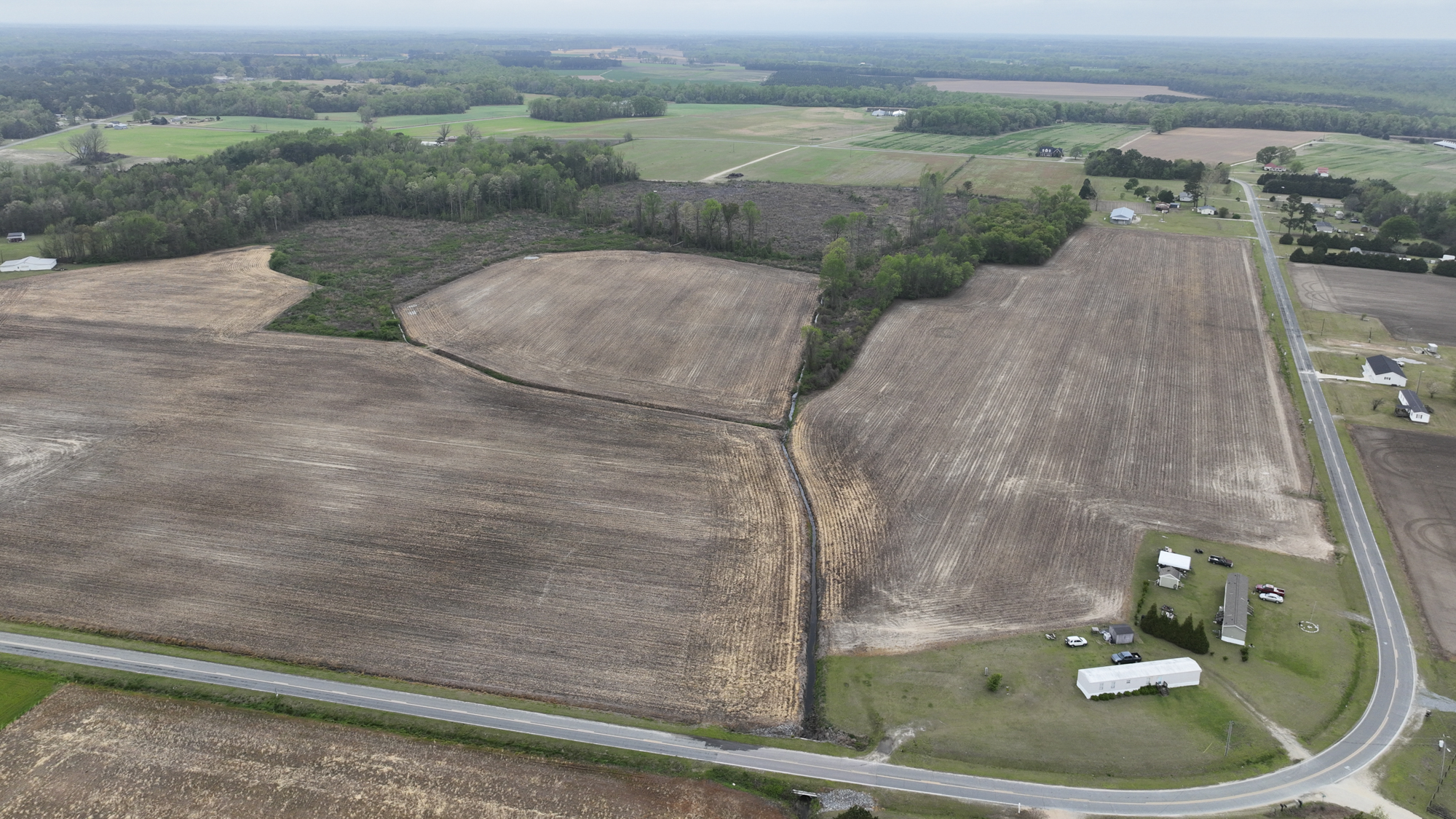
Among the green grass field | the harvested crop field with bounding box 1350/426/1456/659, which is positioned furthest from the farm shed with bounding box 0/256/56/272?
the harvested crop field with bounding box 1350/426/1456/659

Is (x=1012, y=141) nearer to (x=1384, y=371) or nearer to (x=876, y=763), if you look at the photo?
(x=1384, y=371)

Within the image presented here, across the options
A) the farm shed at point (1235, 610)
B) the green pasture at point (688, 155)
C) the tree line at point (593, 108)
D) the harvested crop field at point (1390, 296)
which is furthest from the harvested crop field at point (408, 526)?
the tree line at point (593, 108)

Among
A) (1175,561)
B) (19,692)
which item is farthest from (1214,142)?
(19,692)

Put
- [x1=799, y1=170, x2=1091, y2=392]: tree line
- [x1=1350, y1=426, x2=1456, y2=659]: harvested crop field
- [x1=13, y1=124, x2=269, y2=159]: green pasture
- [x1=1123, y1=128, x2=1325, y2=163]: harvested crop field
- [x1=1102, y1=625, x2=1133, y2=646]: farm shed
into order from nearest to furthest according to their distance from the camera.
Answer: [x1=1102, y1=625, x2=1133, y2=646]: farm shed < [x1=1350, y1=426, x2=1456, y2=659]: harvested crop field < [x1=799, y1=170, x2=1091, y2=392]: tree line < [x1=13, y1=124, x2=269, y2=159]: green pasture < [x1=1123, y1=128, x2=1325, y2=163]: harvested crop field

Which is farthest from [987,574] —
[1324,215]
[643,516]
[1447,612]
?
[1324,215]

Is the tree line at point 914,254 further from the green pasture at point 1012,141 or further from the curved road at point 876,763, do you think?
the green pasture at point 1012,141

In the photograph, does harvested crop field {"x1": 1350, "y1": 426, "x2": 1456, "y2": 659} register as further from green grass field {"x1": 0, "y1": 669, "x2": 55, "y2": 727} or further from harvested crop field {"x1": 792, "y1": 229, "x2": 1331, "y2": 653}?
green grass field {"x1": 0, "y1": 669, "x2": 55, "y2": 727}
